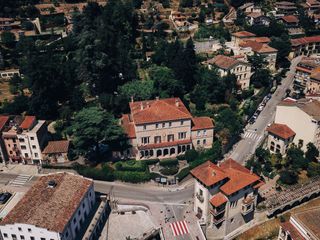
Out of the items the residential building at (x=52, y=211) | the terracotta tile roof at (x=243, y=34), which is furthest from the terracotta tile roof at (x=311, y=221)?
the terracotta tile roof at (x=243, y=34)

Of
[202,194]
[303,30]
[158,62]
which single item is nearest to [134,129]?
[202,194]

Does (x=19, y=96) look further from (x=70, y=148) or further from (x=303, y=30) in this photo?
(x=303, y=30)

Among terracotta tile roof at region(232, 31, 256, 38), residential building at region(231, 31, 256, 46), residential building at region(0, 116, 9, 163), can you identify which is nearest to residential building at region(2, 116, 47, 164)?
residential building at region(0, 116, 9, 163)

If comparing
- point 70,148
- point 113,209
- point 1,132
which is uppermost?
point 1,132

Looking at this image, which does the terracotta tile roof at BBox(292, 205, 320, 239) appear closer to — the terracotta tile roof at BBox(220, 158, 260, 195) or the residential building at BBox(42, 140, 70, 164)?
the terracotta tile roof at BBox(220, 158, 260, 195)

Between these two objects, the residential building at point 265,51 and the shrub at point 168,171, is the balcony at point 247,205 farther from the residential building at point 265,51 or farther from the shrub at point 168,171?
the residential building at point 265,51

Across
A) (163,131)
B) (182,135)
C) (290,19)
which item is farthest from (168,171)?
(290,19)
